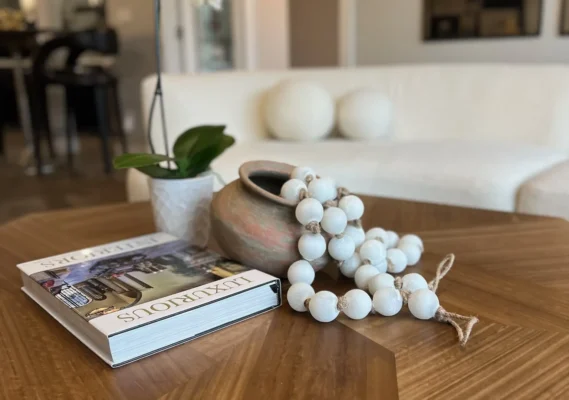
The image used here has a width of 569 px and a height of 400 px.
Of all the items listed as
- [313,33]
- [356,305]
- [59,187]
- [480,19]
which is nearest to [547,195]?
[356,305]

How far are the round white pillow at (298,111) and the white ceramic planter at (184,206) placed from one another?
137cm

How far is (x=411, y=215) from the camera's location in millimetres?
1093

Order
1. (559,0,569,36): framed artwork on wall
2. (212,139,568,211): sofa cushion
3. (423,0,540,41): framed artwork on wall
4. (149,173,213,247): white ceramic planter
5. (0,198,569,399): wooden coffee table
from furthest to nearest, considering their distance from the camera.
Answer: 1. (423,0,540,41): framed artwork on wall
2. (559,0,569,36): framed artwork on wall
3. (212,139,568,211): sofa cushion
4. (149,173,213,247): white ceramic planter
5. (0,198,569,399): wooden coffee table

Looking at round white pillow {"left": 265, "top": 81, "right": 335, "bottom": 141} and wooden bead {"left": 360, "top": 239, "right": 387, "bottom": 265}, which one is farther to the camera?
round white pillow {"left": 265, "top": 81, "right": 335, "bottom": 141}

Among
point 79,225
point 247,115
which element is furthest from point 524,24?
point 79,225

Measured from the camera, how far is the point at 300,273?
72 centimetres

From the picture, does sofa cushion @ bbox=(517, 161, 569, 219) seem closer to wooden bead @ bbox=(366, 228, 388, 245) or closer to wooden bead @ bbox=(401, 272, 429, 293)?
wooden bead @ bbox=(366, 228, 388, 245)

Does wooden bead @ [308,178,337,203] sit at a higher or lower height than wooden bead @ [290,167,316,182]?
lower

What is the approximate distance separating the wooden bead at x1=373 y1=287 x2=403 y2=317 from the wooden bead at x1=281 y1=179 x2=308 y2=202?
6.8 inches

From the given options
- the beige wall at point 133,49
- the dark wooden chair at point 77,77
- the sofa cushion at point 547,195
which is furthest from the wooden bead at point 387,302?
the beige wall at point 133,49

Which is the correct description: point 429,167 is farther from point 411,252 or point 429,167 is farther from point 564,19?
point 564,19

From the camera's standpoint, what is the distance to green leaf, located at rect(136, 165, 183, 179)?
889 mm

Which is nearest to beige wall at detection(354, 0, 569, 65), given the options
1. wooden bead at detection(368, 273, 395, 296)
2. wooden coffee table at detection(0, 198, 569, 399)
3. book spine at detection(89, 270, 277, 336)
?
wooden coffee table at detection(0, 198, 569, 399)

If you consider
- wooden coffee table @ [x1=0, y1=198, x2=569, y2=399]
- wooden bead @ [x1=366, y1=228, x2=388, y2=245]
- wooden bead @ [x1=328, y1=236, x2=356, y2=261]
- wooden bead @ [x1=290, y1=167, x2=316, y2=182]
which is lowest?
wooden coffee table @ [x1=0, y1=198, x2=569, y2=399]
